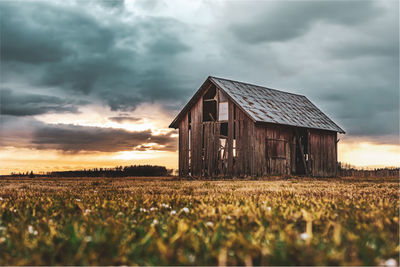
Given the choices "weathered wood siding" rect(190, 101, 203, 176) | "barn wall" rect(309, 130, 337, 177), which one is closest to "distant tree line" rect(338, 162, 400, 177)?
"barn wall" rect(309, 130, 337, 177)

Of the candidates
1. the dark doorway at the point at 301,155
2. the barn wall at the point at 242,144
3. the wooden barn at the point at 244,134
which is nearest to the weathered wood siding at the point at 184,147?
the wooden barn at the point at 244,134

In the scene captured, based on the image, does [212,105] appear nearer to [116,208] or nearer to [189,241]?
[116,208]

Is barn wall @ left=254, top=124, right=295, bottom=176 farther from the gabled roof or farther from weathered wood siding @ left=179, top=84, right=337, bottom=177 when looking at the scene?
the gabled roof

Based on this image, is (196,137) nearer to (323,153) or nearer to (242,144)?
(242,144)

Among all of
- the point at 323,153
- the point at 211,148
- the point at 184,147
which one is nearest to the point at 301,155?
the point at 323,153

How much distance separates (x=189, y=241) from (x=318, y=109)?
102 feet

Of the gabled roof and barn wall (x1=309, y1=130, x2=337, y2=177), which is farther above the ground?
the gabled roof

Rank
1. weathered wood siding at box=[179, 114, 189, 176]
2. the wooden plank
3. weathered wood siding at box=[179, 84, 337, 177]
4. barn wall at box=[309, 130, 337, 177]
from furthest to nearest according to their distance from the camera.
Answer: barn wall at box=[309, 130, 337, 177], weathered wood siding at box=[179, 114, 189, 176], the wooden plank, weathered wood siding at box=[179, 84, 337, 177]

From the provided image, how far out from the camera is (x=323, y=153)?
28.7 metres

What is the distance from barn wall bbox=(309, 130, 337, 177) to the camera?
27688mm

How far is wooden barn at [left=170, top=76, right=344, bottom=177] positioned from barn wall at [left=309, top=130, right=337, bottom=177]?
0.23ft

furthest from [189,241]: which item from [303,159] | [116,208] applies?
[303,159]

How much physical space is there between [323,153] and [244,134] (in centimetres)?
877

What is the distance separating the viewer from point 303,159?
1047 inches
